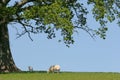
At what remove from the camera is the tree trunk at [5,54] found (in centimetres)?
5209

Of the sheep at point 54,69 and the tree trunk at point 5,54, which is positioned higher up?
the tree trunk at point 5,54

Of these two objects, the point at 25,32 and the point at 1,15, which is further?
the point at 25,32

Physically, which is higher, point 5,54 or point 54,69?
point 5,54

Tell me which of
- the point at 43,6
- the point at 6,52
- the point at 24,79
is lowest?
the point at 24,79

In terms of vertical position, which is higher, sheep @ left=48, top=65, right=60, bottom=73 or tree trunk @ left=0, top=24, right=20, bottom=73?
tree trunk @ left=0, top=24, right=20, bottom=73

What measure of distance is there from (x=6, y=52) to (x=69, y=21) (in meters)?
11.8

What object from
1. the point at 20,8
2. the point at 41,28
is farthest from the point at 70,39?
the point at 20,8

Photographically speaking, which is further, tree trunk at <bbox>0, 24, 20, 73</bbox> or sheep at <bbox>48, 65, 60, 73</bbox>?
tree trunk at <bbox>0, 24, 20, 73</bbox>

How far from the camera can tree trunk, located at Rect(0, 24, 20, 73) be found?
52.1m

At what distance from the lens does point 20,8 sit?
1986 inches

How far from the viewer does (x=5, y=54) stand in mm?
52594

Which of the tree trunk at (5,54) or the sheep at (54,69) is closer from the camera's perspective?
the sheep at (54,69)

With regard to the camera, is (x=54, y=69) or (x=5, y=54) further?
(x=5, y=54)

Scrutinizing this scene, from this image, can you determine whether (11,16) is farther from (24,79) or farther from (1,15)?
(24,79)
